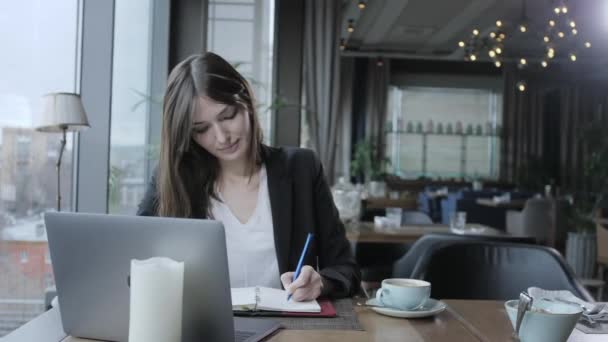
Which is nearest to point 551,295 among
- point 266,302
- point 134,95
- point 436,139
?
point 266,302

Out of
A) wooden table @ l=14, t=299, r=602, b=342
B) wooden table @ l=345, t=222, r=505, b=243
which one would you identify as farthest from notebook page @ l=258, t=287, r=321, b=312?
wooden table @ l=345, t=222, r=505, b=243

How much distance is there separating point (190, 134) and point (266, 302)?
487 millimetres

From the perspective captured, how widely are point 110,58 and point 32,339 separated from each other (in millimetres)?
1899

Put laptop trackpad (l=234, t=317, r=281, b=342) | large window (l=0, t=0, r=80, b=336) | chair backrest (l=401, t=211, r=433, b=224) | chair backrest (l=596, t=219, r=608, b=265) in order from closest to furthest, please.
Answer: laptop trackpad (l=234, t=317, r=281, b=342), large window (l=0, t=0, r=80, b=336), chair backrest (l=401, t=211, r=433, b=224), chair backrest (l=596, t=219, r=608, b=265)

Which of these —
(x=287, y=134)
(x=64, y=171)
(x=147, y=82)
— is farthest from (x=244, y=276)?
(x=287, y=134)

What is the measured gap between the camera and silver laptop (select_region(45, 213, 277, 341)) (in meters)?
0.87

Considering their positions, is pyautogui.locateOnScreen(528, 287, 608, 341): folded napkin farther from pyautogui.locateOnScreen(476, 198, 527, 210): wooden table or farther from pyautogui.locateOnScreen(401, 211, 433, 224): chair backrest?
pyautogui.locateOnScreen(476, 198, 527, 210): wooden table

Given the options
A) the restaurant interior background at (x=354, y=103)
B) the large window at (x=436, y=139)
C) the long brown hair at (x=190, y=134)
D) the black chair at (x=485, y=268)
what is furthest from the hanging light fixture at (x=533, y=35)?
the long brown hair at (x=190, y=134)

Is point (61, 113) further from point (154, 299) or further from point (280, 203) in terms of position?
point (154, 299)

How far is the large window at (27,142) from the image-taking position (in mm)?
2156

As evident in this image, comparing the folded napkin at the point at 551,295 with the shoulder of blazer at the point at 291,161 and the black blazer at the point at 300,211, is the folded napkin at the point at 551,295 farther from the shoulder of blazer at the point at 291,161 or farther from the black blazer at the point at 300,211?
the shoulder of blazer at the point at 291,161

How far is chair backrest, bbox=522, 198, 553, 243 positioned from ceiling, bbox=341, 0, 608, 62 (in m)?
1.88

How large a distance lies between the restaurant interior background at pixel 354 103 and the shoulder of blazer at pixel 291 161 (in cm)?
104

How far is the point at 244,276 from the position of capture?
1.56 metres
